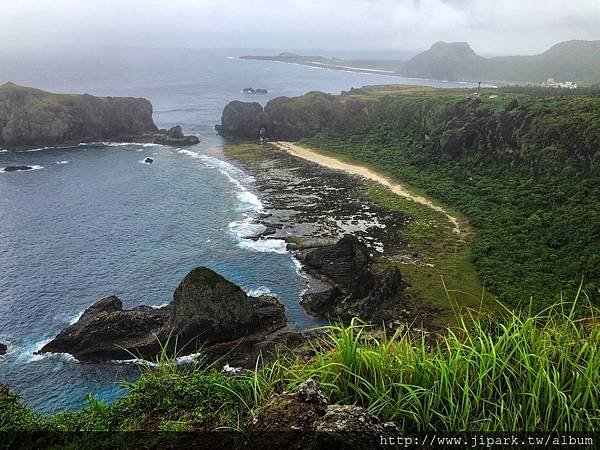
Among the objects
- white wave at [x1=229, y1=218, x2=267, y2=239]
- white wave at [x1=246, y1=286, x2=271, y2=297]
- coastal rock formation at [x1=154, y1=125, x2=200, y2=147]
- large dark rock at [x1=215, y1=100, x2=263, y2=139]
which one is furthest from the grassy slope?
coastal rock formation at [x1=154, y1=125, x2=200, y2=147]

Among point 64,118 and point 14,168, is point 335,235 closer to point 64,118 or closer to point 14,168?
point 14,168

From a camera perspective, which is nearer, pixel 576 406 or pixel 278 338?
pixel 576 406

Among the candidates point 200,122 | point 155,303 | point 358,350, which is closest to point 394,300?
point 155,303

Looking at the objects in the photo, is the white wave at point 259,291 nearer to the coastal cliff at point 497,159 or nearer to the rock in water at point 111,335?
the rock in water at point 111,335

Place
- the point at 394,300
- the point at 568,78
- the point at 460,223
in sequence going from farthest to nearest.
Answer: the point at 568,78
the point at 460,223
the point at 394,300

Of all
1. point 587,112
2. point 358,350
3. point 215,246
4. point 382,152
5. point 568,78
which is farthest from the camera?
point 568,78

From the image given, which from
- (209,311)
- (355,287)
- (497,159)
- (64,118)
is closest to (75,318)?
(209,311)

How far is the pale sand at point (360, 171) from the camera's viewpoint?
61.1 metres

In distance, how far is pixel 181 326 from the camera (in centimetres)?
3412

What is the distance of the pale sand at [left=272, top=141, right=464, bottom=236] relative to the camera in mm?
61125

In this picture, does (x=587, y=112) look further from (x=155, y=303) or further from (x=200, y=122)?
(x=200, y=122)

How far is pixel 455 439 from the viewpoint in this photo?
7152mm

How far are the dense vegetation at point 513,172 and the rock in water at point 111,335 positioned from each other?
27.3 meters

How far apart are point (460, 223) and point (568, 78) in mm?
175993
